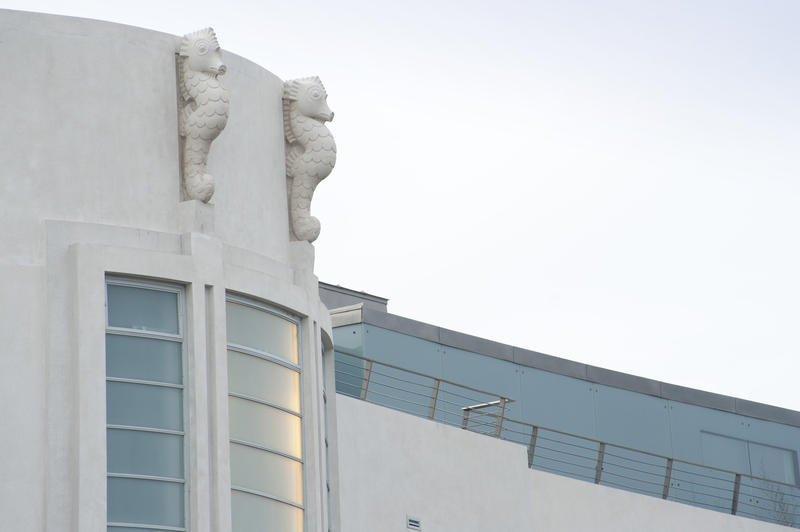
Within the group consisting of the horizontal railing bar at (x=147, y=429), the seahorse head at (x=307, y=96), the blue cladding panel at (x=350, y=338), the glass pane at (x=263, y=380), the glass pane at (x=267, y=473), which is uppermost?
the seahorse head at (x=307, y=96)

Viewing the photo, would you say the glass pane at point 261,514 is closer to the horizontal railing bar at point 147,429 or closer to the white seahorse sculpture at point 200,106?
the horizontal railing bar at point 147,429

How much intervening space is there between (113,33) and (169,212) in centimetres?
220

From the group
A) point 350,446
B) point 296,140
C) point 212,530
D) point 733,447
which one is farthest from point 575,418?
point 212,530

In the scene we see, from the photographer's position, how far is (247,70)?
21969 millimetres

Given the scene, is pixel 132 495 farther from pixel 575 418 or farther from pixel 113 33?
pixel 575 418

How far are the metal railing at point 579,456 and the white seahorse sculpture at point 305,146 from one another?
782 cm

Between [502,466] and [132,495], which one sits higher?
[502,466]

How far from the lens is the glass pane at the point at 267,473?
20141mm

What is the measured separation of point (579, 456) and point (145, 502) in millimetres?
12510

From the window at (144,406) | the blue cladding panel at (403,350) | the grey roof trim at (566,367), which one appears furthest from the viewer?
the grey roof trim at (566,367)

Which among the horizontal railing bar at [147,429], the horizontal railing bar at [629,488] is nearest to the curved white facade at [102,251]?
the horizontal railing bar at [147,429]

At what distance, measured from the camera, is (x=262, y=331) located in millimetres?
20984

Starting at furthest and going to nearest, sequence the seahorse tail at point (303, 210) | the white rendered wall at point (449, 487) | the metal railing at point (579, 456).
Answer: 1. the metal railing at point (579, 456)
2. the white rendered wall at point (449, 487)
3. the seahorse tail at point (303, 210)

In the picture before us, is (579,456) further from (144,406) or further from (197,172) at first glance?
(144,406)
